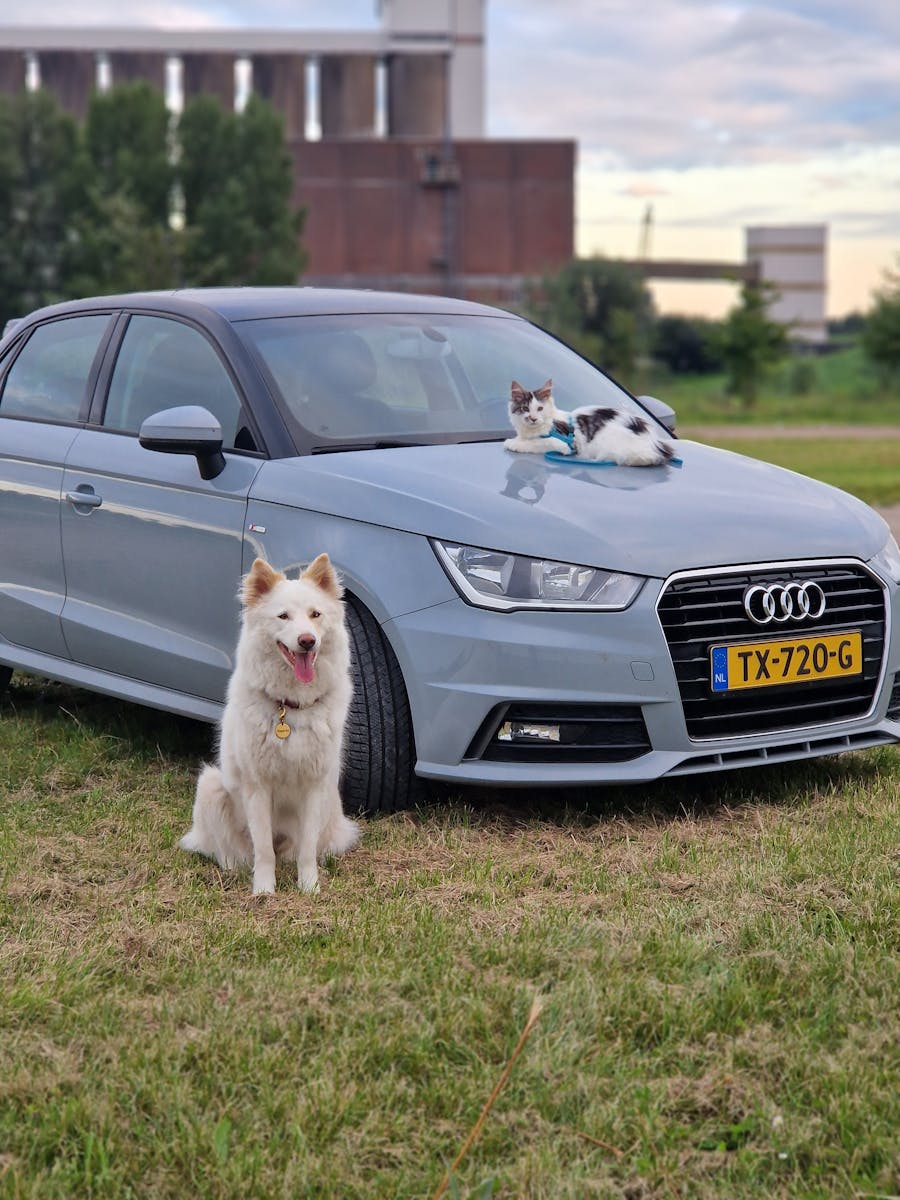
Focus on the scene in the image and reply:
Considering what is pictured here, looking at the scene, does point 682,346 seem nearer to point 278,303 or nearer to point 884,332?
point 884,332

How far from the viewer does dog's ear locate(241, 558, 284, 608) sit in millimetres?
4141

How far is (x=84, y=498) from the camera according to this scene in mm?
5715

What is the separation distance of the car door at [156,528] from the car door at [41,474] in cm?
11

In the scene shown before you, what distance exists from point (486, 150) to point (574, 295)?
14.8 m

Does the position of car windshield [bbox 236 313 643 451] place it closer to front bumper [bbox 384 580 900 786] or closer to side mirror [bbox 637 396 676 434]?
side mirror [bbox 637 396 676 434]

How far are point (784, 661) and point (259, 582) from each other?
63.2 inches

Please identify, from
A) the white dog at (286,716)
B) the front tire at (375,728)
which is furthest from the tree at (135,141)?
the white dog at (286,716)

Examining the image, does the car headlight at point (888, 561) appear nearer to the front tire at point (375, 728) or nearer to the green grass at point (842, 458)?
the front tire at point (375, 728)

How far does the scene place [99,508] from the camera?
5.64m

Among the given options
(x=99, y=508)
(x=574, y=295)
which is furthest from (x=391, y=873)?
(x=574, y=295)

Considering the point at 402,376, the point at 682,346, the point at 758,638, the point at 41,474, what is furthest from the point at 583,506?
the point at 682,346

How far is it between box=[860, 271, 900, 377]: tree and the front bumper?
4280cm

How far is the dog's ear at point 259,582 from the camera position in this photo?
414 centimetres

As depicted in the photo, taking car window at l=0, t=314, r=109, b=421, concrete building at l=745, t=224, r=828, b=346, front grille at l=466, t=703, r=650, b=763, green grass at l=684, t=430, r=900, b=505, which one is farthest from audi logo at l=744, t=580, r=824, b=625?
concrete building at l=745, t=224, r=828, b=346
